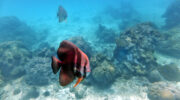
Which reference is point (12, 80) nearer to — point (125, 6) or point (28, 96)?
point (28, 96)

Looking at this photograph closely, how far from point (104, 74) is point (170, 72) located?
3.78 meters

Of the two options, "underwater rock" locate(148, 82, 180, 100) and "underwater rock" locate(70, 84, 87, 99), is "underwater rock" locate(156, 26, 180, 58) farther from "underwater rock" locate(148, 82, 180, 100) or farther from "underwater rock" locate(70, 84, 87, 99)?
"underwater rock" locate(70, 84, 87, 99)

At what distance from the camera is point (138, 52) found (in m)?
5.94

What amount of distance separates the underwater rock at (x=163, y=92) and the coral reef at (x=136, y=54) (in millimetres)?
990

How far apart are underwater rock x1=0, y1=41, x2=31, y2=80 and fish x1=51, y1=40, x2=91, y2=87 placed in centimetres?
814

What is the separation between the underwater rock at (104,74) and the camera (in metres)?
5.18

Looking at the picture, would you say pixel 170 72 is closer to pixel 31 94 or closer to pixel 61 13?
pixel 61 13

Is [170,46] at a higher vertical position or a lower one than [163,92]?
higher

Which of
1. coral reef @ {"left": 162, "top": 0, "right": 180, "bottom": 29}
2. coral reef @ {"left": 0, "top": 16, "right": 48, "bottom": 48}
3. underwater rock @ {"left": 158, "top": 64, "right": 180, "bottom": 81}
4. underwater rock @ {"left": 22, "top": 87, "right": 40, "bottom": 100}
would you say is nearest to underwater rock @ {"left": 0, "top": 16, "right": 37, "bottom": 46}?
coral reef @ {"left": 0, "top": 16, "right": 48, "bottom": 48}

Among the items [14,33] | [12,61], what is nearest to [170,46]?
[12,61]

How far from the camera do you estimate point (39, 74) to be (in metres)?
6.38

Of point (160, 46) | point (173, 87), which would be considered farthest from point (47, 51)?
point (160, 46)

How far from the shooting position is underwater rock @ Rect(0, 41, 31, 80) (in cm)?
737

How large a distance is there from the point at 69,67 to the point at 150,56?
20.3 ft
